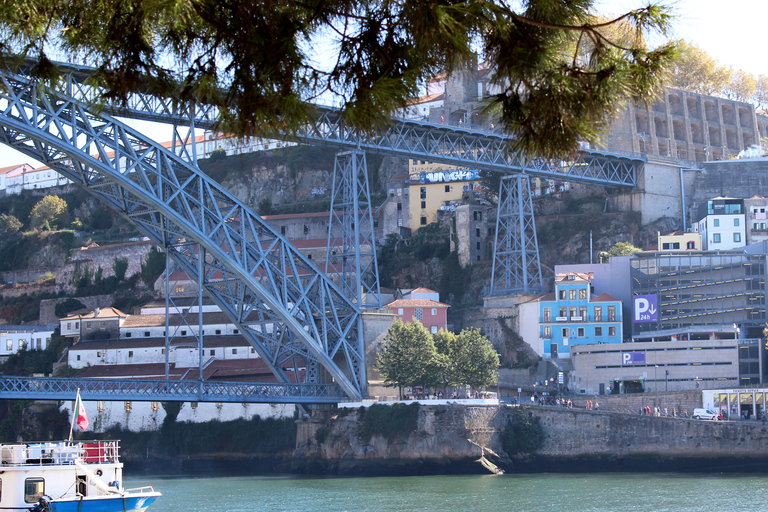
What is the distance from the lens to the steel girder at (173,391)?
33469 mm

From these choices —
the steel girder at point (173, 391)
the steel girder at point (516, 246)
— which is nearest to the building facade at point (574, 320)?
the steel girder at point (516, 246)

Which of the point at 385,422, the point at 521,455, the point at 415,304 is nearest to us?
the point at 385,422

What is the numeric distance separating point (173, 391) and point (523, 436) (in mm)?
12735

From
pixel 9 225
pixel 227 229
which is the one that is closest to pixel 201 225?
pixel 227 229

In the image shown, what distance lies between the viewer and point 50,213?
72875mm

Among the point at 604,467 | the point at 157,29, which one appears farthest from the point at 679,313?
Result: the point at 157,29

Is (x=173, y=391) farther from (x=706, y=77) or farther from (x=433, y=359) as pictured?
(x=706, y=77)

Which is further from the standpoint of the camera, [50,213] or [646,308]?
[50,213]

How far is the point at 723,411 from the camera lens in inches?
1490

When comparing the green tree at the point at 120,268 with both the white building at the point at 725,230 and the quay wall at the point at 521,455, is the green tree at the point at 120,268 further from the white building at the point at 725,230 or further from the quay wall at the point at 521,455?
the white building at the point at 725,230

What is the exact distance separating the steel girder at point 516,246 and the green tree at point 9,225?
128 ft

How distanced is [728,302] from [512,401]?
10675mm

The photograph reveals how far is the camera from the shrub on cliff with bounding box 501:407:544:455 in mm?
38062

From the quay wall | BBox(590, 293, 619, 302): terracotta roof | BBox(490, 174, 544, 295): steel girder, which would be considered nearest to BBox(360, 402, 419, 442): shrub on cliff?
the quay wall
